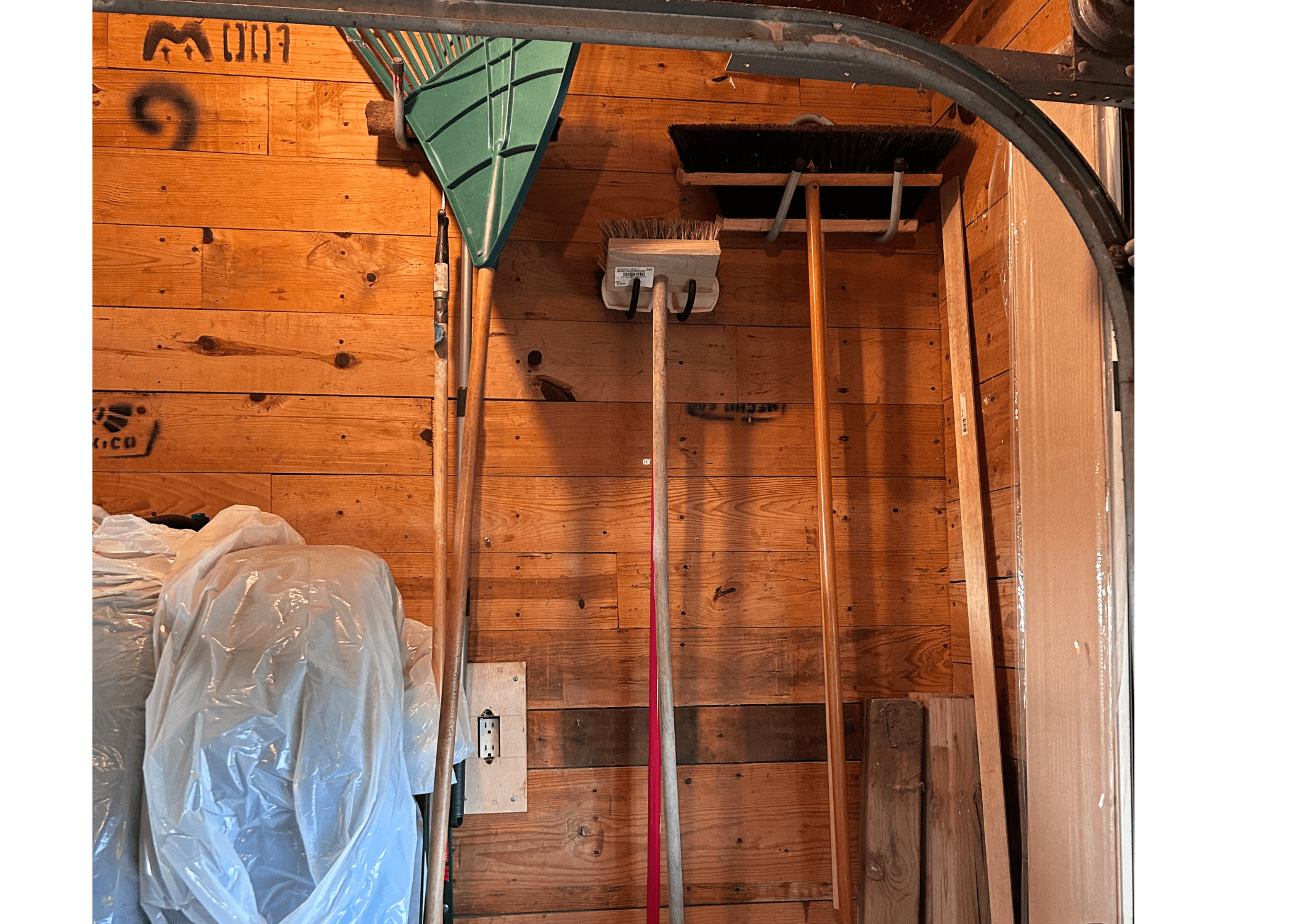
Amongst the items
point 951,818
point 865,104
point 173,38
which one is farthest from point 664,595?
point 173,38

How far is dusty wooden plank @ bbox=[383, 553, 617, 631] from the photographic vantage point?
1793mm

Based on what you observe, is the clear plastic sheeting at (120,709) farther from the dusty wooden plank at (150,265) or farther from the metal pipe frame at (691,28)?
the metal pipe frame at (691,28)

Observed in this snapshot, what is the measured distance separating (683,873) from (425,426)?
0.96 metres

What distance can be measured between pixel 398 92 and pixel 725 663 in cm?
122

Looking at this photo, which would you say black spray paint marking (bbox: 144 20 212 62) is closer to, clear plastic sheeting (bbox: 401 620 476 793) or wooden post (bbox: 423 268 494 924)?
wooden post (bbox: 423 268 494 924)

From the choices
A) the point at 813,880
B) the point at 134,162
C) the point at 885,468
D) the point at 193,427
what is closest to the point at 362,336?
the point at 193,427

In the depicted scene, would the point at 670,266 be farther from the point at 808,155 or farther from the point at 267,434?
the point at 267,434

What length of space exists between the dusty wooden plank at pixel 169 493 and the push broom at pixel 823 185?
1.01 meters

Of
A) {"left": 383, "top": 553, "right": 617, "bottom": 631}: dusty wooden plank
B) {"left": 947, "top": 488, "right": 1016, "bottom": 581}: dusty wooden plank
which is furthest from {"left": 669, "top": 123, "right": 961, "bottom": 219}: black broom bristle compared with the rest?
{"left": 383, "top": 553, "right": 617, "bottom": 631}: dusty wooden plank

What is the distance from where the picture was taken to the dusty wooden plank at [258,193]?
5.97 feet

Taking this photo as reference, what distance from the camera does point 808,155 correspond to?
5.81 feet

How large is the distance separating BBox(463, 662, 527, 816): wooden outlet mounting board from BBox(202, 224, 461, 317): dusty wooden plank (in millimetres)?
691

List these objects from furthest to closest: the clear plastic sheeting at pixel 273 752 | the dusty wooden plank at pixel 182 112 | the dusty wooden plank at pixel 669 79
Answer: the dusty wooden plank at pixel 669 79 → the dusty wooden plank at pixel 182 112 → the clear plastic sheeting at pixel 273 752

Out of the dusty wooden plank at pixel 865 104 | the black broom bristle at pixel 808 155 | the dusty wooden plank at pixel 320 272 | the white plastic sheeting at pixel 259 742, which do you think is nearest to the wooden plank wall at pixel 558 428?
the dusty wooden plank at pixel 320 272
